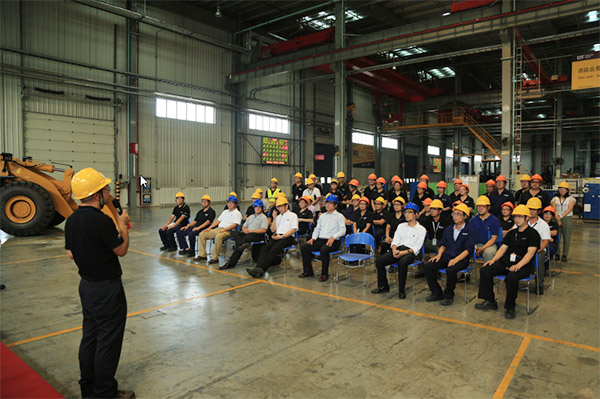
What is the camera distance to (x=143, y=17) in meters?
16.6

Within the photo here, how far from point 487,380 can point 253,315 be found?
277 centimetres

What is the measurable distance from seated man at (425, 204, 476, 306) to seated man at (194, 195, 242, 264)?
4.15 metres

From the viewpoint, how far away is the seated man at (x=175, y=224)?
9.09m

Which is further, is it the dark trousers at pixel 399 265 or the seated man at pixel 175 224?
the seated man at pixel 175 224

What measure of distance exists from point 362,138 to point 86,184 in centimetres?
2858

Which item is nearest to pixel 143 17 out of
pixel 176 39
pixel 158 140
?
pixel 176 39

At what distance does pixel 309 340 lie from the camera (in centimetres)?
422

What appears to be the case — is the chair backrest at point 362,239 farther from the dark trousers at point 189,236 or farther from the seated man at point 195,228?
the dark trousers at point 189,236

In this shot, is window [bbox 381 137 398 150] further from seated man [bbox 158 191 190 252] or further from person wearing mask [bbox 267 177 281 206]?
seated man [bbox 158 191 190 252]

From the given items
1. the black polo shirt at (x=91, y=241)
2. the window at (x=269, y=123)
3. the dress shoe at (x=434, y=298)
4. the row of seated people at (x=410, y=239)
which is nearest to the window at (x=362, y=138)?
the window at (x=269, y=123)

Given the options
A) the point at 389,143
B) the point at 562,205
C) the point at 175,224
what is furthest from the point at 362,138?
the point at 175,224

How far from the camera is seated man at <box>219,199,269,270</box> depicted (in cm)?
758

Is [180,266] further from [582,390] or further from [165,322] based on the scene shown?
[582,390]

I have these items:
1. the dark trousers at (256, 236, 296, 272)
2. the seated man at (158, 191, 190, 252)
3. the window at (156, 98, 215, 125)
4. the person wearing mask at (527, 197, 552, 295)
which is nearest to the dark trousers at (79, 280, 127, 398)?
the dark trousers at (256, 236, 296, 272)
